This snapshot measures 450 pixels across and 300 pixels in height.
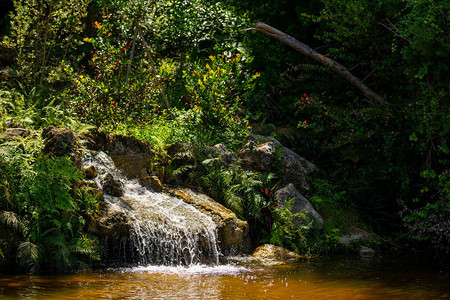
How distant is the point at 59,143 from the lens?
8.66 metres

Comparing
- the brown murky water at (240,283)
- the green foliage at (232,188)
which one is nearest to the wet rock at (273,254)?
the brown murky water at (240,283)

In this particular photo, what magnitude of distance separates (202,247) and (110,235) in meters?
1.67

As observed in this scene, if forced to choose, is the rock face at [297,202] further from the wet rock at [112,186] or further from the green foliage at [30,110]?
the green foliage at [30,110]

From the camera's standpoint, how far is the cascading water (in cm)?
848

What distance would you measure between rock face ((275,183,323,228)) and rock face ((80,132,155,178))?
299cm

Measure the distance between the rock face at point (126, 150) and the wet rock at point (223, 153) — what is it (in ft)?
4.73

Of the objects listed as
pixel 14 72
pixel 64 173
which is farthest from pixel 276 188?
pixel 14 72

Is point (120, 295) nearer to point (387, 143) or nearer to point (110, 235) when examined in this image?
point (110, 235)

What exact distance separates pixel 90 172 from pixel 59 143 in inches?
31.8

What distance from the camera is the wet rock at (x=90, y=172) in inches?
356

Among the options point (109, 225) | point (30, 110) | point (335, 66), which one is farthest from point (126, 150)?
point (335, 66)

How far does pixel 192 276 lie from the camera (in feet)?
25.2

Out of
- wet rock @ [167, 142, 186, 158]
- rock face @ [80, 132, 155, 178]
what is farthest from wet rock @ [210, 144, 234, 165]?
rock face @ [80, 132, 155, 178]

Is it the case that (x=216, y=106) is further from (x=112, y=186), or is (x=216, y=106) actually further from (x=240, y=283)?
(x=240, y=283)
